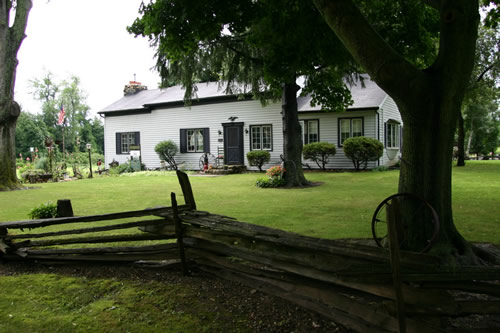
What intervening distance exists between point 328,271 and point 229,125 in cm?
2030

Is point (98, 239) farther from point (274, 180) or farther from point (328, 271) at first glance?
point (274, 180)

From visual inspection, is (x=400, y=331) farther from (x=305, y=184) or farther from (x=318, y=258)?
(x=305, y=184)

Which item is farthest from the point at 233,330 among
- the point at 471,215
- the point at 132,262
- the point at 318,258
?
the point at 471,215

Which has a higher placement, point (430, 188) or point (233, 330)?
point (430, 188)

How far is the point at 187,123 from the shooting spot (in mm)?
24516

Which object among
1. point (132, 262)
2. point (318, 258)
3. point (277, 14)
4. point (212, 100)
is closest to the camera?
point (318, 258)

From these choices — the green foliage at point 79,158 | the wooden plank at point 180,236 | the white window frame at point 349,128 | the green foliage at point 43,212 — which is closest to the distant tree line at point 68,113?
the green foliage at point 79,158

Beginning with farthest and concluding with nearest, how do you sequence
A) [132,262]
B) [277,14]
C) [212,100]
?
[212,100] < [277,14] < [132,262]

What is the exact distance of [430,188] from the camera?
451 cm

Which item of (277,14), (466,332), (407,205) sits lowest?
(466,332)

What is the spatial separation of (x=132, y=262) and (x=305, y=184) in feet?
31.5

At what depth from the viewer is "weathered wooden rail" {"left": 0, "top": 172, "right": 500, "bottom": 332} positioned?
8.57 feet

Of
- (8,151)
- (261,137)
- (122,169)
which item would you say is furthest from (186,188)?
(122,169)

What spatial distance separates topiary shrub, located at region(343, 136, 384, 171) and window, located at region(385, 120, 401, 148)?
2.39 metres
